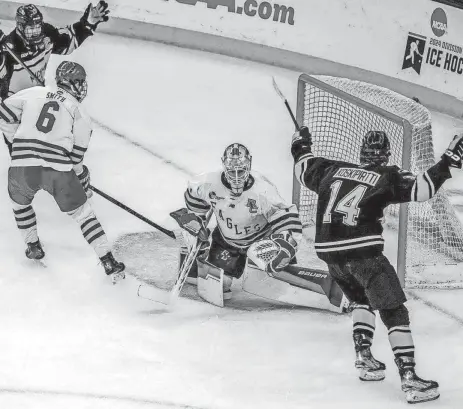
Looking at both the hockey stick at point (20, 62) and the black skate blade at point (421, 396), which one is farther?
the hockey stick at point (20, 62)

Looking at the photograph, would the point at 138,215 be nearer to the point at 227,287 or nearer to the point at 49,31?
the point at 227,287

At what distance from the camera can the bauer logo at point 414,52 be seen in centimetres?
676

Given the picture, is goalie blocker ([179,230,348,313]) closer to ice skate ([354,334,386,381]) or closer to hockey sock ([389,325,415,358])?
ice skate ([354,334,386,381])

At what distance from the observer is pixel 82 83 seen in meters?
4.73

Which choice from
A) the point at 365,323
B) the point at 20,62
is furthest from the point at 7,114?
the point at 365,323

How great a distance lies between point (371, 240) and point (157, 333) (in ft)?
3.32

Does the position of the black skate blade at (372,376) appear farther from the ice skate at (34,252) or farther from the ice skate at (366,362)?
the ice skate at (34,252)

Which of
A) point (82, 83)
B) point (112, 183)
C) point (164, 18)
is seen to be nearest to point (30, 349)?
point (82, 83)

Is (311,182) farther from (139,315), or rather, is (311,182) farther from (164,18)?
(164,18)

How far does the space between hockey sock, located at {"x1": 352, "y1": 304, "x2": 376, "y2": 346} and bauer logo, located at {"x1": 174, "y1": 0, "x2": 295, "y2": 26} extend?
3473mm

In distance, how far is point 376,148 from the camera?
3891 millimetres

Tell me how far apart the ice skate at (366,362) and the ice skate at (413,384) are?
0.55 ft

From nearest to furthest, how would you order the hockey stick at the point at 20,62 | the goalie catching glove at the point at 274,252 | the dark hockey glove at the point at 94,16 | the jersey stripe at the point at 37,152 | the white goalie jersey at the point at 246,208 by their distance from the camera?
the goalie catching glove at the point at 274,252
the white goalie jersey at the point at 246,208
the jersey stripe at the point at 37,152
the hockey stick at the point at 20,62
the dark hockey glove at the point at 94,16

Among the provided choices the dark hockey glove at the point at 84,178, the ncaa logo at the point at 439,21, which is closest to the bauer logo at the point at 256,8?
the ncaa logo at the point at 439,21
